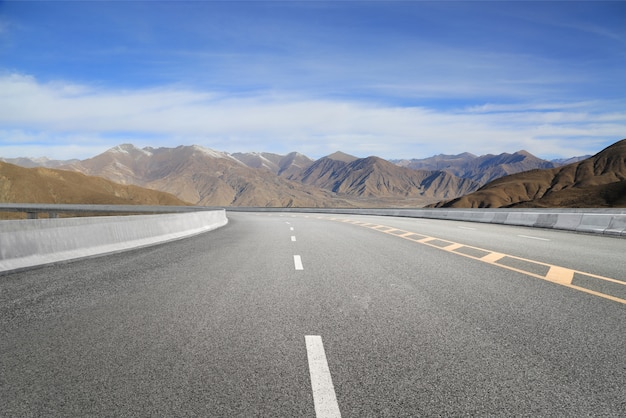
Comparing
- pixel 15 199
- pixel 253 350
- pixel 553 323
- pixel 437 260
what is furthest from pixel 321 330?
pixel 15 199

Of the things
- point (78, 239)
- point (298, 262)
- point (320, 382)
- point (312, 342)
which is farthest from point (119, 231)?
point (320, 382)

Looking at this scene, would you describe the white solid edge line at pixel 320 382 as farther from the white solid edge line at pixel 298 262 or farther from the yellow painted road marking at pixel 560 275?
the yellow painted road marking at pixel 560 275

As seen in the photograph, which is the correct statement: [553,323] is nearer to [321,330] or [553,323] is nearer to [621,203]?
[321,330]

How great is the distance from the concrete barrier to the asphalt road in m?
0.48

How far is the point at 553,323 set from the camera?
5188mm

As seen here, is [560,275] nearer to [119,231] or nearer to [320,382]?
[320,382]

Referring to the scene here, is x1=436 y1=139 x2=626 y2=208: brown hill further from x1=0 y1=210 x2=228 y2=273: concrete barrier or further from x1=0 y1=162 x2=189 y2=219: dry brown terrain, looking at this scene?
x1=0 y1=210 x2=228 y2=273: concrete barrier

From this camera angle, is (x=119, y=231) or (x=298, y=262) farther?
(x=119, y=231)

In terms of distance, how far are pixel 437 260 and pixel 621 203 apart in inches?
3572

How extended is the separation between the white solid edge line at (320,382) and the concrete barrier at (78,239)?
651cm

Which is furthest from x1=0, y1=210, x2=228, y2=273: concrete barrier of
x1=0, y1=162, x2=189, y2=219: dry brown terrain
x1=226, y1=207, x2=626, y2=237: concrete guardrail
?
x1=0, y1=162, x2=189, y2=219: dry brown terrain

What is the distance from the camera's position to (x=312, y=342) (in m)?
4.51

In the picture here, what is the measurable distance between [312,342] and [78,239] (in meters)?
7.89

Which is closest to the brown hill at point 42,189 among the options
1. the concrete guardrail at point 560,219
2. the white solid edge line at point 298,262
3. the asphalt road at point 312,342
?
the concrete guardrail at point 560,219
